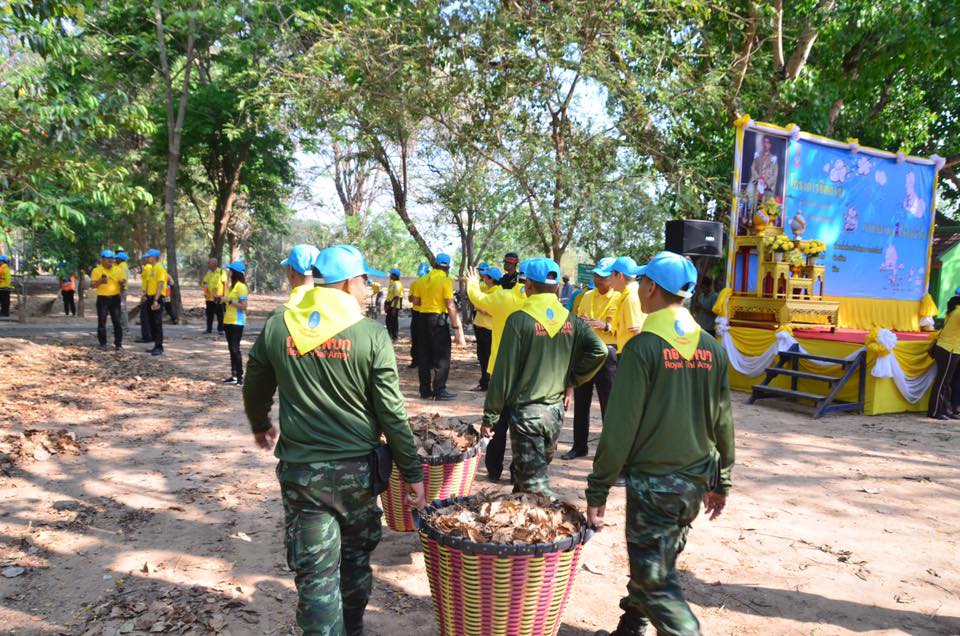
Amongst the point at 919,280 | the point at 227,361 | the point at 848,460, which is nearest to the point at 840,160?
the point at 919,280

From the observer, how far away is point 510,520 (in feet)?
10.3

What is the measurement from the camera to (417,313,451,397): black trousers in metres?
9.88

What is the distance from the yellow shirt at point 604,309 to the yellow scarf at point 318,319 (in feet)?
13.3

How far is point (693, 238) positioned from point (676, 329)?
7793 mm

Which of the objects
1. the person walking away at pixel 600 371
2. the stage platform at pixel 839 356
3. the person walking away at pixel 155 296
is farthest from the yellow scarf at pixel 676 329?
the person walking away at pixel 155 296

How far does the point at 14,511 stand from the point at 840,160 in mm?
14432

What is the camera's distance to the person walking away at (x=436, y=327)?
985 centimetres

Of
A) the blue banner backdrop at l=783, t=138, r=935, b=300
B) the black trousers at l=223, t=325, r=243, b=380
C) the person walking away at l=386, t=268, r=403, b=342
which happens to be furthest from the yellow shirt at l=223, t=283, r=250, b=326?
the blue banner backdrop at l=783, t=138, r=935, b=300

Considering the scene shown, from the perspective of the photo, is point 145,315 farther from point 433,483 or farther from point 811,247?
point 811,247

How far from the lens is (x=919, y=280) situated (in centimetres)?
1463

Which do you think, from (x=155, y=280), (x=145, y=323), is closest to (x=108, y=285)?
(x=155, y=280)

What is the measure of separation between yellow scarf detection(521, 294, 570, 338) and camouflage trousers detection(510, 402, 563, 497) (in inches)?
21.1

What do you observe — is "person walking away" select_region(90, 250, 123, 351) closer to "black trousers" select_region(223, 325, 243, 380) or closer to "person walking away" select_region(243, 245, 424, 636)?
"black trousers" select_region(223, 325, 243, 380)

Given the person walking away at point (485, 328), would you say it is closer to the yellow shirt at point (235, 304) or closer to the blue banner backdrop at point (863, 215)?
the yellow shirt at point (235, 304)
